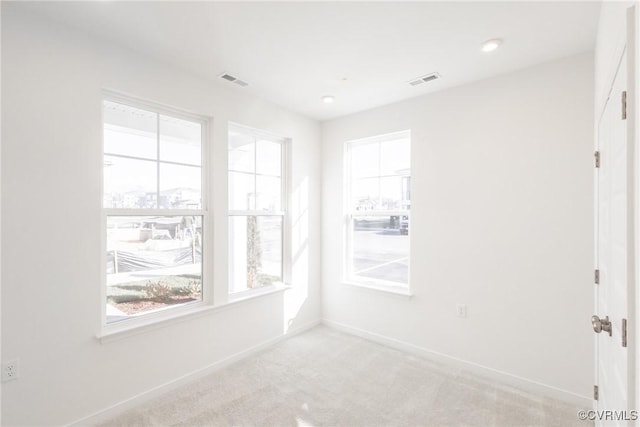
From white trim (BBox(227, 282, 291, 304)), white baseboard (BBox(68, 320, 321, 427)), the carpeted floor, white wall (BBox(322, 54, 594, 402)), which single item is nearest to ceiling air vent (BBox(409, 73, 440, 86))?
white wall (BBox(322, 54, 594, 402))

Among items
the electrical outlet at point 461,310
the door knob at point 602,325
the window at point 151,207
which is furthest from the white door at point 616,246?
the window at point 151,207

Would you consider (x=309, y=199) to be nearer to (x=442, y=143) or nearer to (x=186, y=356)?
(x=442, y=143)

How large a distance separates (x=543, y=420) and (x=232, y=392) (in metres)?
2.30

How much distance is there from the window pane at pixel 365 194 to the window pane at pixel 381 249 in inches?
5.7

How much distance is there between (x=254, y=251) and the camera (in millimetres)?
3389

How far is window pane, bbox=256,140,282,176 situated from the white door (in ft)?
9.31

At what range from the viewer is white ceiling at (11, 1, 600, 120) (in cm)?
184

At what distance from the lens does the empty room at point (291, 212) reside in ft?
6.07

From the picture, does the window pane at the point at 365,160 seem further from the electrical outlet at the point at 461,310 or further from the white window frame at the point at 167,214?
the white window frame at the point at 167,214

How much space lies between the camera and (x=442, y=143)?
3012 millimetres

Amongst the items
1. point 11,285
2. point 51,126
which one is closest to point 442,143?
point 51,126

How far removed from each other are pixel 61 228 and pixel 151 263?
702mm

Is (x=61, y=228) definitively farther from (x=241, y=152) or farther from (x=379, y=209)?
(x=379, y=209)

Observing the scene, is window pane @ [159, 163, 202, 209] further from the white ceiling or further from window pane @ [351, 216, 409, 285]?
window pane @ [351, 216, 409, 285]
